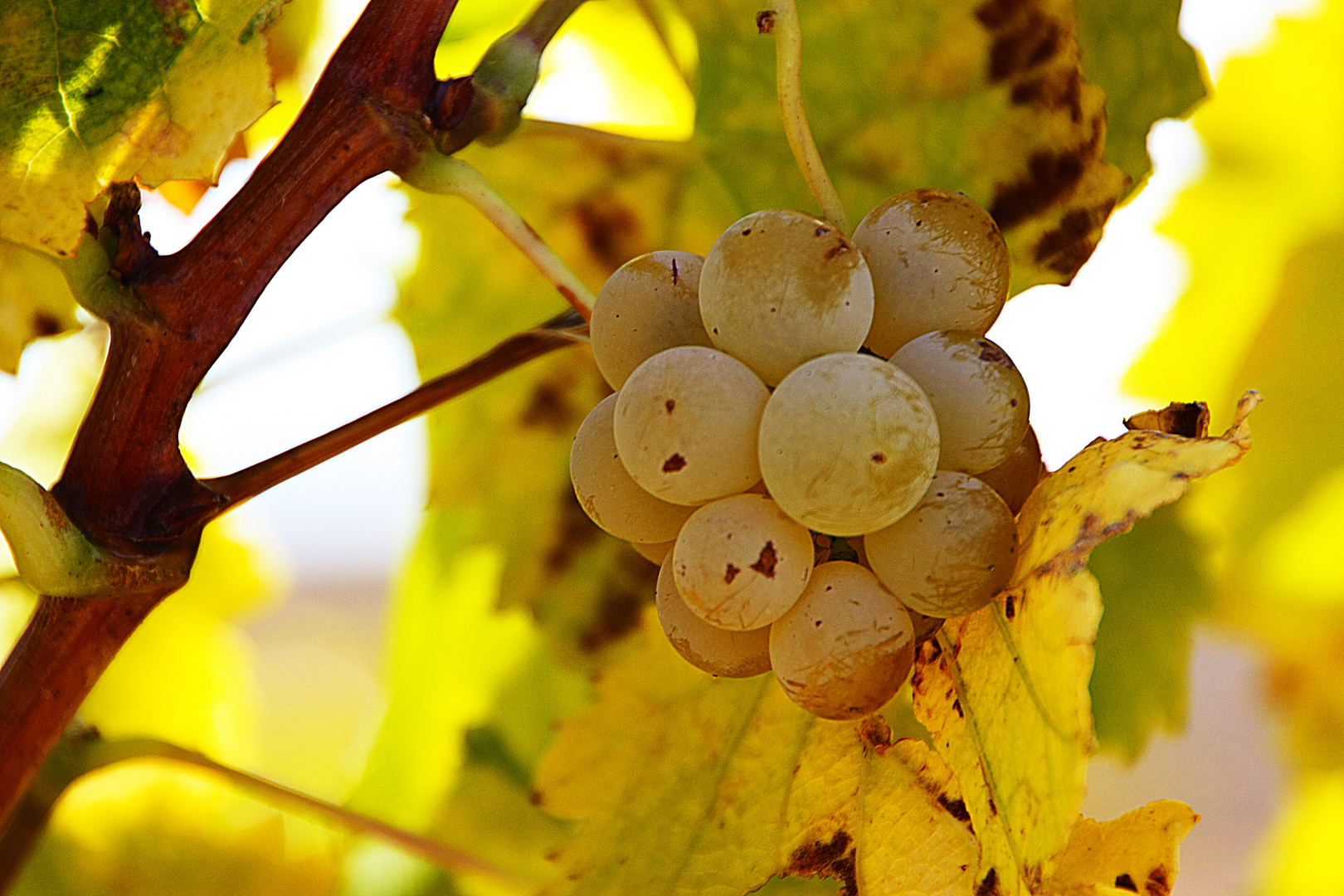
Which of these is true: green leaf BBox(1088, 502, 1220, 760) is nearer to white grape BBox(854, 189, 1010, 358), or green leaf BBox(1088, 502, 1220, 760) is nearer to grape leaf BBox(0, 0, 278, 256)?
white grape BBox(854, 189, 1010, 358)

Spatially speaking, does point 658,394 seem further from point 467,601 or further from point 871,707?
point 467,601

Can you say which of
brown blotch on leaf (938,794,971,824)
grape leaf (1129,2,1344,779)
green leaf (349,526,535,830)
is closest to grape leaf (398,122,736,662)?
green leaf (349,526,535,830)

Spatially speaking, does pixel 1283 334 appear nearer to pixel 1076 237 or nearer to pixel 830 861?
pixel 1076 237

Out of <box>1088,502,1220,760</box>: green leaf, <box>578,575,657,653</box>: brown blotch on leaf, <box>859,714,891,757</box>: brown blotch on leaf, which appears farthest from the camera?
<box>1088,502,1220,760</box>: green leaf

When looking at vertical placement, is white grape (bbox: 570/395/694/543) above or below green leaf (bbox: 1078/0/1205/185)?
below

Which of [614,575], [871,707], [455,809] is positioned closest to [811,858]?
[871,707]

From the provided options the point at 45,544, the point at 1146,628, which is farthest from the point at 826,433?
the point at 1146,628
